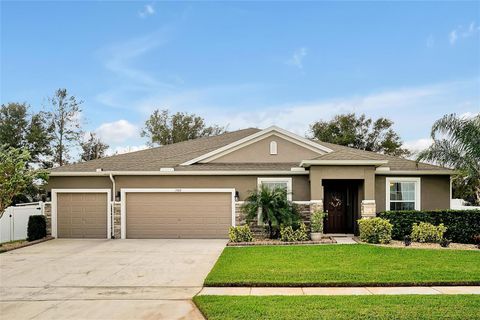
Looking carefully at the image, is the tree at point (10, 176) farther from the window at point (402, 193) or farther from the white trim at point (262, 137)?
the window at point (402, 193)

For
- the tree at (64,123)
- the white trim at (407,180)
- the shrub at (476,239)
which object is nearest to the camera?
the shrub at (476,239)

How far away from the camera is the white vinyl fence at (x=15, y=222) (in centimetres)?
1489

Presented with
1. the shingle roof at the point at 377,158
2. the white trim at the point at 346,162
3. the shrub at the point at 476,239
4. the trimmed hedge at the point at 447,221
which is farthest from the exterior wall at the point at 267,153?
the shrub at the point at 476,239

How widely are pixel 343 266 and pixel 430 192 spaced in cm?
813

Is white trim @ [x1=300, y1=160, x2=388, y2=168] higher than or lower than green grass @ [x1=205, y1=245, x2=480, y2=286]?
higher

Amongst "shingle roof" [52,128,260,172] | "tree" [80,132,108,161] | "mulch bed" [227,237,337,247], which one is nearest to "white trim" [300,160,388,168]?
"mulch bed" [227,237,337,247]

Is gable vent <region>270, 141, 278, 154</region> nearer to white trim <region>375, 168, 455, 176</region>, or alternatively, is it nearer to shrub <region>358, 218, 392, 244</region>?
white trim <region>375, 168, 455, 176</region>

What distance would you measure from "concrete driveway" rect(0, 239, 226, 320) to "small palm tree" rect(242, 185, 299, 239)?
1705 millimetres

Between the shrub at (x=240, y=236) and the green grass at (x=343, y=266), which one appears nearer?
the green grass at (x=343, y=266)

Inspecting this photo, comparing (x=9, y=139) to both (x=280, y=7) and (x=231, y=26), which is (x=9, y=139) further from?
(x=280, y=7)

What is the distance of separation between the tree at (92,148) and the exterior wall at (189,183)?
2094 centimetres

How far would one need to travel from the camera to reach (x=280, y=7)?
14617 millimetres

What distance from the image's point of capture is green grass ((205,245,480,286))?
7.49m

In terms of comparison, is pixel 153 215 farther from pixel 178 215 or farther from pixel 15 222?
pixel 15 222
